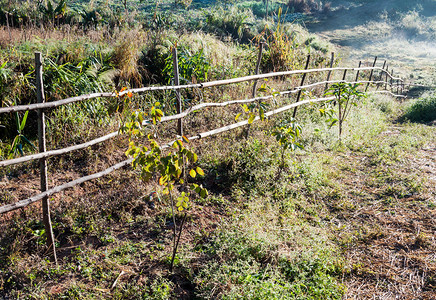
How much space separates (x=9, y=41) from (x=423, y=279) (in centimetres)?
658

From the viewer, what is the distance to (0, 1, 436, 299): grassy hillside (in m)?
2.52

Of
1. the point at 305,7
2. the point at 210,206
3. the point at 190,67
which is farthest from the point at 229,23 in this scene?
the point at 305,7

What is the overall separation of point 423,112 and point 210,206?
736 cm

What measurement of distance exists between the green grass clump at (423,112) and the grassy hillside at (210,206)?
1.98 metres

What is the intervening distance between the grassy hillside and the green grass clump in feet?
6.48

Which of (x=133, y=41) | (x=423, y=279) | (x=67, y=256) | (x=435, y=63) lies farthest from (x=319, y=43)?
(x=67, y=256)

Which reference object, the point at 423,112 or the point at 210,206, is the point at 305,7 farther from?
the point at 210,206

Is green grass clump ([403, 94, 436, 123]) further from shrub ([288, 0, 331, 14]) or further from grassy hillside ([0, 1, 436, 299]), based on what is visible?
shrub ([288, 0, 331, 14])

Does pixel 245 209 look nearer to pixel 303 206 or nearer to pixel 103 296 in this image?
pixel 303 206

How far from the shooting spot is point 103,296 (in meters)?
2.32

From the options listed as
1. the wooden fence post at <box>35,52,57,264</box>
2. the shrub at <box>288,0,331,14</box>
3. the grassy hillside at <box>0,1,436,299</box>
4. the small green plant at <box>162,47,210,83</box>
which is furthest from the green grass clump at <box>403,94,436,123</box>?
the shrub at <box>288,0,331,14</box>

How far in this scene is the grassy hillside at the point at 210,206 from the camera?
99.2 inches

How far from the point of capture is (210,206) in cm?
355

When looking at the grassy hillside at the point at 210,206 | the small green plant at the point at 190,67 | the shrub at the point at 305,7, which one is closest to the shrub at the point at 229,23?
the grassy hillside at the point at 210,206
